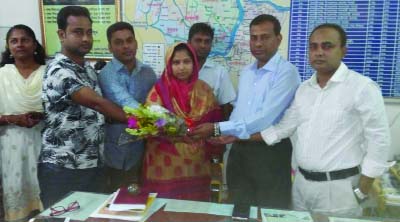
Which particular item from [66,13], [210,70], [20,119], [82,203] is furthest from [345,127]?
[20,119]

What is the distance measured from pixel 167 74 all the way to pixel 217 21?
0.97 m

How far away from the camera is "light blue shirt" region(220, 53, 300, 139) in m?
2.15

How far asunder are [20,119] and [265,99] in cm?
164

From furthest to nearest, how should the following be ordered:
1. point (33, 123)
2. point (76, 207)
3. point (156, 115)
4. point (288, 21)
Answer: point (288, 21) → point (33, 123) → point (156, 115) → point (76, 207)

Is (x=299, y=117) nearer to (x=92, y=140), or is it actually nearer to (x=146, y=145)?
(x=146, y=145)

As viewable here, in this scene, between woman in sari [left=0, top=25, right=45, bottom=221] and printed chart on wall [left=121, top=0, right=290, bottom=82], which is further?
printed chart on wall [left=121, top=0, right=290, bottom=82]

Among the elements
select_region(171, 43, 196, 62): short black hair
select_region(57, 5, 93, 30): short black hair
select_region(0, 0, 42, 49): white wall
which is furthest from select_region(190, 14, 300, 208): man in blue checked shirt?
select_region(0, 0, 42, 49): white wall

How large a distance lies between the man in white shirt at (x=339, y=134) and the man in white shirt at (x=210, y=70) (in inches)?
33.0

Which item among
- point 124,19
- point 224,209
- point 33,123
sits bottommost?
point 224,209

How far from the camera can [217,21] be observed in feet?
9.70

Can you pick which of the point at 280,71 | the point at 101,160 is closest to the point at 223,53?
the point at 280,71

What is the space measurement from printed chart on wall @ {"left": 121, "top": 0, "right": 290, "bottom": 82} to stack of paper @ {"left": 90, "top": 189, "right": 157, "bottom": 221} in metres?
1.64

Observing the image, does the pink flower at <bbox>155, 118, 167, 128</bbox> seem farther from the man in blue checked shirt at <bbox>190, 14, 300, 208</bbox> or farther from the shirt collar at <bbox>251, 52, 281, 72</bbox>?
the shirt collar at <bbox>251, 52, 281, 72</bbox>

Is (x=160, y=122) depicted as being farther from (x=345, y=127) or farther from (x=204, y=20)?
(x=204, y=20)
